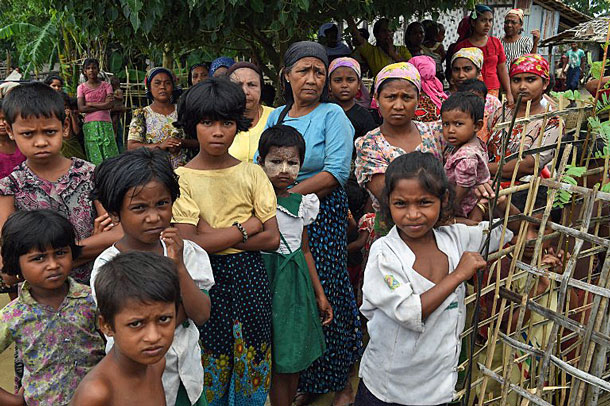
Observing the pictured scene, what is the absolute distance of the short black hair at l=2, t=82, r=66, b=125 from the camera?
210 centimetres

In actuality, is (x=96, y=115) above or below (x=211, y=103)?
below

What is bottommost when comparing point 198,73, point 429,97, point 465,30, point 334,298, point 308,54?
point 334,298

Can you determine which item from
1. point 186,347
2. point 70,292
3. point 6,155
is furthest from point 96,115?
point 186,347

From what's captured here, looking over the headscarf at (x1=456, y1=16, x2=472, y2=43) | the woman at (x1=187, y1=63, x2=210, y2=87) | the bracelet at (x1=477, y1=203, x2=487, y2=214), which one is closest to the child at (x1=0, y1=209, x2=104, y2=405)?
the bracelet at (x1=477, y1=203, x2=487, y2=214)

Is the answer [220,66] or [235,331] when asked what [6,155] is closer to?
[220,66]

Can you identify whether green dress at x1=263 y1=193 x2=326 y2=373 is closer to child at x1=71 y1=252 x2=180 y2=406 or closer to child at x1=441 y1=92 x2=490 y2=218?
child at x1=441 y1=92 x2=490 y2=218

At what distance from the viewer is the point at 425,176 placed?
193 cm

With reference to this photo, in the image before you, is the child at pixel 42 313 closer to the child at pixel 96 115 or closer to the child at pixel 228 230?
the child at pixel 228 230

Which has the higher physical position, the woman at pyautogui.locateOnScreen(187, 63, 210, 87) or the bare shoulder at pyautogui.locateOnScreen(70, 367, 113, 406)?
the woman at pyautogui.locateOnScreen(187, 63, 210, 87)

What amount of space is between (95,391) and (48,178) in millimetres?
1061

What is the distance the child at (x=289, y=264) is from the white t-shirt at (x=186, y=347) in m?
0.62

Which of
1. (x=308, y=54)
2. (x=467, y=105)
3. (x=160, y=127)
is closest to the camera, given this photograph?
(x=467, y=105)

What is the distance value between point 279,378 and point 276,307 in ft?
1.26

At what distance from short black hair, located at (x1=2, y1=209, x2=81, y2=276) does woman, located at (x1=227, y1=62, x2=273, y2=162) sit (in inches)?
49.6
